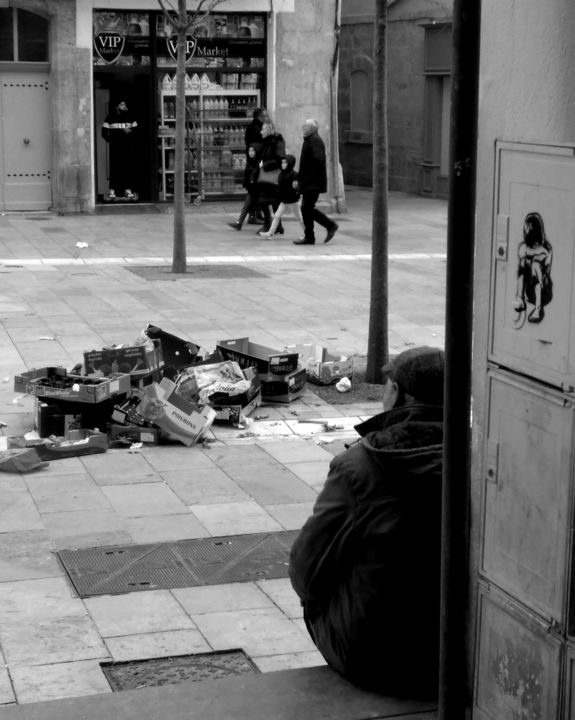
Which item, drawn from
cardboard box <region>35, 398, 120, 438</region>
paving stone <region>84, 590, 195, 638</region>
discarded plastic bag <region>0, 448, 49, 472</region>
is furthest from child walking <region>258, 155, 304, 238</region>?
paving stone <region>84, 590, 195, 638</region>

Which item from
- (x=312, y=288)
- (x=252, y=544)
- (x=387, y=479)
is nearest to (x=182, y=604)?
(x=252, y=544)

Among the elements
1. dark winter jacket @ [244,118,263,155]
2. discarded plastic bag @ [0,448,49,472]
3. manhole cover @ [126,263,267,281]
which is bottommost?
discarded plastic bag @ [0,448,49,472]

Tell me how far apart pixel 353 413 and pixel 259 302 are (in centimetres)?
456

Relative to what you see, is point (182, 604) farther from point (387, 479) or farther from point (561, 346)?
point (561, 346)

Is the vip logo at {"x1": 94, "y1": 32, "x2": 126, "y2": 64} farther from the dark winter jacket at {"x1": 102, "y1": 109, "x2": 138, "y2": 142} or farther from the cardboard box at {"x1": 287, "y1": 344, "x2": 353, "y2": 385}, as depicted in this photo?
the cardboard box at {"x1": 287, "y1": 344, "x2": 353, "y2": 385}

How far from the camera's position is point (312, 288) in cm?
1501

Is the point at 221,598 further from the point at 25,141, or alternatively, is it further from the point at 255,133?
the point at 25,141

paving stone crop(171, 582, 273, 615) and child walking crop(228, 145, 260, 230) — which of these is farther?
child walking crop(228, 145, 260, 230)

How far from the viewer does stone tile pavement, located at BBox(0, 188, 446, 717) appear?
17.5ft

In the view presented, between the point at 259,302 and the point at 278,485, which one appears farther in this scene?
the point at 259,302

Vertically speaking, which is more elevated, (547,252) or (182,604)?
(547,252)

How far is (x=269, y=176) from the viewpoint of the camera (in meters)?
19.7

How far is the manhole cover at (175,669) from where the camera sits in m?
4.95

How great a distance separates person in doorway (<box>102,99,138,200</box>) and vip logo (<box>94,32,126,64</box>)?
80 centimetres
